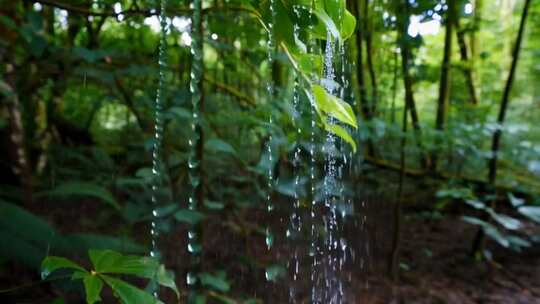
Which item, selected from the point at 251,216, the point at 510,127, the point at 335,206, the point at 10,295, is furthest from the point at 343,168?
the point at 10,295

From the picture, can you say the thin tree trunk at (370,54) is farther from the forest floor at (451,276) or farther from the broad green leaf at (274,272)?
the broad green leaf at (274,272)

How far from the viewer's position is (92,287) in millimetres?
601

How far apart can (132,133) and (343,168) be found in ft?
4.96

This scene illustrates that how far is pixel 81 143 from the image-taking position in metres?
3.20

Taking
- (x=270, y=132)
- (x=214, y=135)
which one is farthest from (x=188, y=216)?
(x=214, y=135)

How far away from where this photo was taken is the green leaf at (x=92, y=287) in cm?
59

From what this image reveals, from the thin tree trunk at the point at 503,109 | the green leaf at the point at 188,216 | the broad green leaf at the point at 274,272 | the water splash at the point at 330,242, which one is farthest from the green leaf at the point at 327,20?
the thin tree trunk at the point at 503,109

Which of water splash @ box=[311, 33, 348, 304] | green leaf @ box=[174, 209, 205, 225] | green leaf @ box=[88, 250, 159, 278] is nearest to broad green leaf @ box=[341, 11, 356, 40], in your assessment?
green leaf @ box=[88, 250, 159, 278]

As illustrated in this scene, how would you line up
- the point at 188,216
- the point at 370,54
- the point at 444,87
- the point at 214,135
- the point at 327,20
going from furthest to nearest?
the point at 444,87 < the point at 370,54 < the point at 214,135 < the point at 188,216 < the point at 327,20

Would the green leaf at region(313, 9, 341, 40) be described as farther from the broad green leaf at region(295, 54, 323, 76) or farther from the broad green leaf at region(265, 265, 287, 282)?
the broad green leaf at region(265, 265, 287, 282)

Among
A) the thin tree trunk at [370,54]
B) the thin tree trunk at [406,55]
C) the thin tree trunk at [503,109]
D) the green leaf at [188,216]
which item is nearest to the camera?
the green leaf at [188,216]

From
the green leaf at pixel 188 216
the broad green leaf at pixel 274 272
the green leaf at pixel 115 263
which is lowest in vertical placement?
the broad green leaf at pixel 274 272

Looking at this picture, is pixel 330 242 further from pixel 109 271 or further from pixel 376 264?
pixel 109 271

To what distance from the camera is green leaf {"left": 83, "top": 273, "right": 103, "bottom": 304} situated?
1.95 ft
